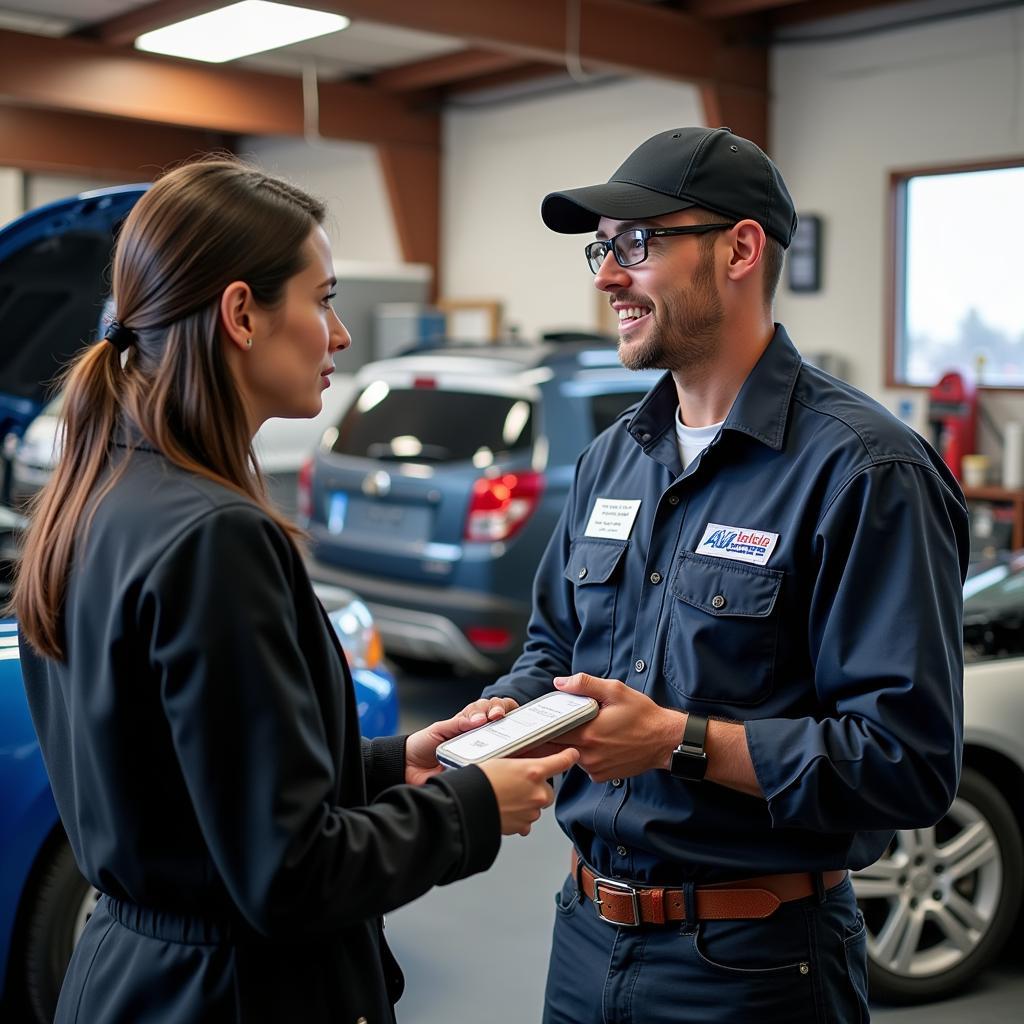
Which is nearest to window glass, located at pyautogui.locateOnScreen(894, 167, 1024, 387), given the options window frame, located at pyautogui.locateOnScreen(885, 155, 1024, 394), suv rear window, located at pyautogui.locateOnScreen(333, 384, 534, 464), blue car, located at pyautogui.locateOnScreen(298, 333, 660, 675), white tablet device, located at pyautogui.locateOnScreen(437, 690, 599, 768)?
window frame, located at pyautogui.locateOnScreen(885, 155, 1024, 394)

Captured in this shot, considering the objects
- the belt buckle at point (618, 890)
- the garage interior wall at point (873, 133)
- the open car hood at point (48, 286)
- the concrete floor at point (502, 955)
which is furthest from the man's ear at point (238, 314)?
the garage interior wall at point (873, 133)

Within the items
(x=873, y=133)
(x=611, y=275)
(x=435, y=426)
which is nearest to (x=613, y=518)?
(x=611, y=275)

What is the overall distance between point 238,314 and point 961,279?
7705 mm

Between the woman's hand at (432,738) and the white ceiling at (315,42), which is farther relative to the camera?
the white ceiling at (315,42)

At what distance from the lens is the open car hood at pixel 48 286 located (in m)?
3.06

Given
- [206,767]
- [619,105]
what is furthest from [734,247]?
[619,105]

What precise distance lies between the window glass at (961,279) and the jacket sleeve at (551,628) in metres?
6.60

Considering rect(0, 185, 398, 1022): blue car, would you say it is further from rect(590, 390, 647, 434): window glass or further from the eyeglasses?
rect(590, 390, 647, 434): window glass

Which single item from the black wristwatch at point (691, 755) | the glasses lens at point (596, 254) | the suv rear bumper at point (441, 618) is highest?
the glasses lens at point (596, 254)

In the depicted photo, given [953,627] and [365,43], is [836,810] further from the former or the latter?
[365,43]

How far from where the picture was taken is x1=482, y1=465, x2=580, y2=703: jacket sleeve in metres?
1.99

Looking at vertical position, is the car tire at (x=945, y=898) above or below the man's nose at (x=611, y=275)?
below

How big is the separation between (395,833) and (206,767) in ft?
0.71

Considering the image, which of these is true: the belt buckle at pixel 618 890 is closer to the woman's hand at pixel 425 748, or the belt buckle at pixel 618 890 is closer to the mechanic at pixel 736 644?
the mechanic at pixel 736 644
